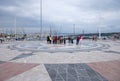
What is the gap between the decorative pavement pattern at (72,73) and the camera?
6.58m

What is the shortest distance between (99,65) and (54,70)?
2.91 m

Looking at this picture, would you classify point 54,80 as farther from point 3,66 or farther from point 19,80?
point 3,66

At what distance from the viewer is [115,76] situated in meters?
6.86

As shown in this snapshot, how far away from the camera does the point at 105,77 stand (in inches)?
263

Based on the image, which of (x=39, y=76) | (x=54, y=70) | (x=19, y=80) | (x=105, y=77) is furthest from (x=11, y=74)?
(x=105, y=77)

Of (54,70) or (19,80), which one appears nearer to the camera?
(19,80)

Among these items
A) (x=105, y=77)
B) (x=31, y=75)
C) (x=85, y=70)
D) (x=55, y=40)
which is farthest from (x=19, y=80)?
(x=55, y=40)

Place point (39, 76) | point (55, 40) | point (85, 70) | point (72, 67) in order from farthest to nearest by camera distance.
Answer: point (55, 40) → point (72, 67) → point (85, 70) → point (39, 76)

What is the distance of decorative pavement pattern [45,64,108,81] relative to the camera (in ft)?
21.6

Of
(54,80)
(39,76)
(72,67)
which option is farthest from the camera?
(72,67)

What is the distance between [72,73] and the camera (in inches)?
283

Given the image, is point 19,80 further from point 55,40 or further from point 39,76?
point 55,40

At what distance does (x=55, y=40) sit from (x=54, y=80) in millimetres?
18874

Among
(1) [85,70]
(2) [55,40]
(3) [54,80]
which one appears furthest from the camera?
(2) [55,40]
